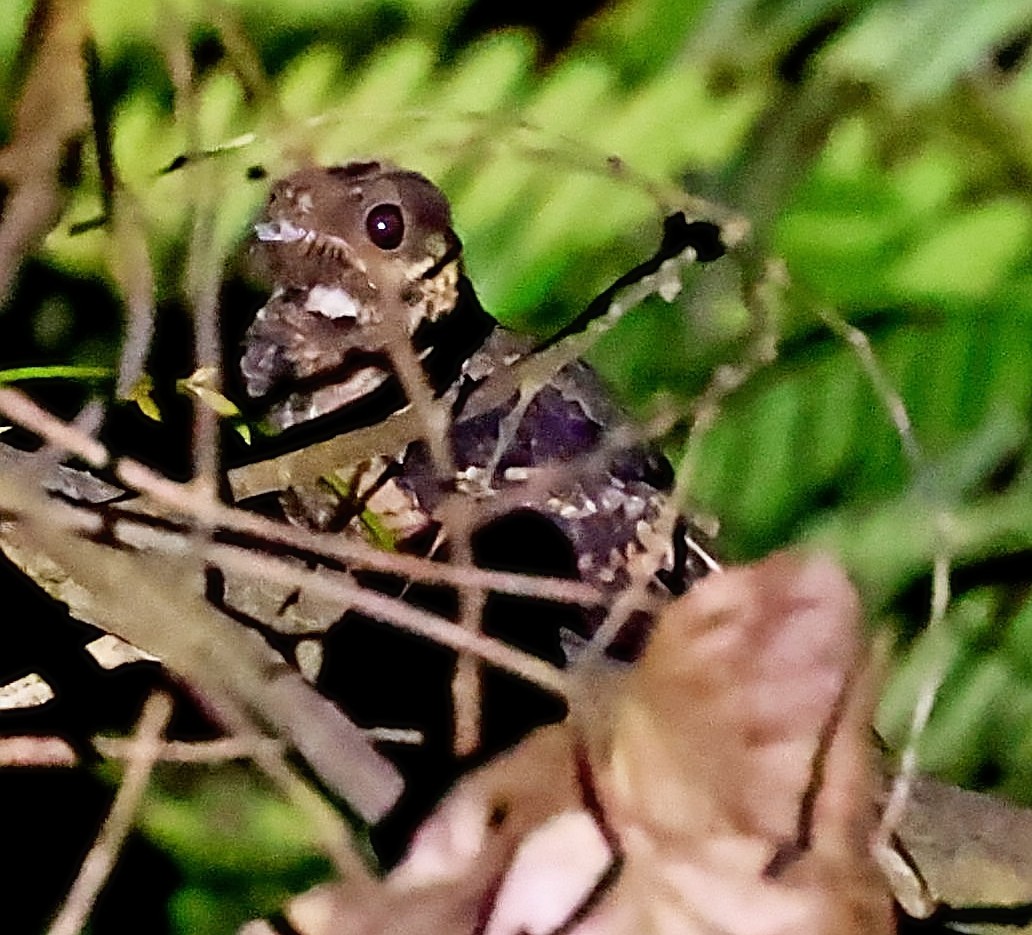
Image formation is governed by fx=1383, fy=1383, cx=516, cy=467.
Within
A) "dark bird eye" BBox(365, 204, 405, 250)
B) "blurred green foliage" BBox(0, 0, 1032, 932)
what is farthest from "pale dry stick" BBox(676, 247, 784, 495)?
"dark bird eye" BBox(365, 204, 405, 250)

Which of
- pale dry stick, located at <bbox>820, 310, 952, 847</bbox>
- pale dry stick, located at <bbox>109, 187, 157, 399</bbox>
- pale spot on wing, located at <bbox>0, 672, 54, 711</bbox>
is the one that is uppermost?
pale dry stick, located at <bbox>109, 187, 157, 399</bbox>

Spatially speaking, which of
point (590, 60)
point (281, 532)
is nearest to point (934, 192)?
point (590, 60)

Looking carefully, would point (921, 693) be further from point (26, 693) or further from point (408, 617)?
point (26, 693)

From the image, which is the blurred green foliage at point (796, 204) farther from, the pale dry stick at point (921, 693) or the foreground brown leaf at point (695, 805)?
the foreground brown leaf at point (695, 805)

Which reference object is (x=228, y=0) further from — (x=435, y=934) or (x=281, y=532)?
(x=435, y=934)

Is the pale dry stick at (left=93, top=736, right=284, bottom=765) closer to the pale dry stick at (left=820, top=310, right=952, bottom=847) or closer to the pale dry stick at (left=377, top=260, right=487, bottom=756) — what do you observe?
the pale dry stick at (left=377, top=260, right=487, bottom=756)

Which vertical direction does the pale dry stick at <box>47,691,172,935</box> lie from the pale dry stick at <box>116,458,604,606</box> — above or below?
below

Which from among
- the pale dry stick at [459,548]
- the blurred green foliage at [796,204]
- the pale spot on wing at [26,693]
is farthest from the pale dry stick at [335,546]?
the blurred green foliage at [796,204]
